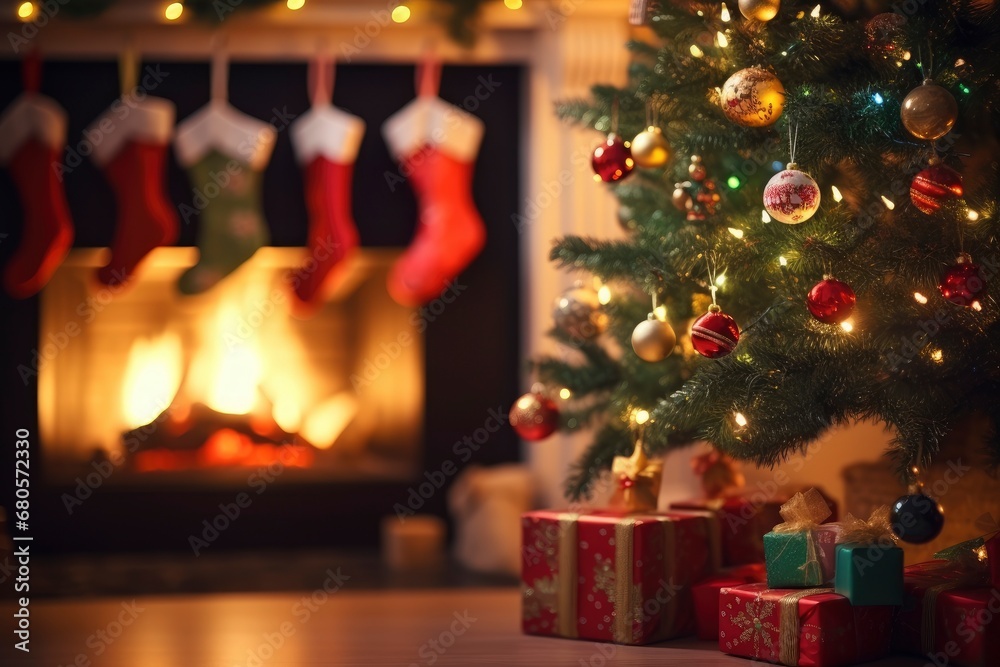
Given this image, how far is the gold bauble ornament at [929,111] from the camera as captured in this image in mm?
1659

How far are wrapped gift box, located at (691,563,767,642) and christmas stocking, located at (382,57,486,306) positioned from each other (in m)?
1.64

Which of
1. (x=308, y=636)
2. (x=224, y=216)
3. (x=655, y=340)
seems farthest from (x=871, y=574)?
(x=224, y=216)

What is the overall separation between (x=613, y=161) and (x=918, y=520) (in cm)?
85

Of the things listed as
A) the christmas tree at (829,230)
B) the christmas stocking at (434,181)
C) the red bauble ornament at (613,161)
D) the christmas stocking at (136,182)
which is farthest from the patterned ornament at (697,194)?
the christmas stocking at (136,182)

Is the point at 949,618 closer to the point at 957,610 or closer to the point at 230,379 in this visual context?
the point at 957,610

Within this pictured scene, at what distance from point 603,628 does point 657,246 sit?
2.38 ft

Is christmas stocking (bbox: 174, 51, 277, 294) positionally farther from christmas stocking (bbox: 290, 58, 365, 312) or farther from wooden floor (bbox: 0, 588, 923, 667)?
wooden floor (bbox: 0, 588, 923, 667)

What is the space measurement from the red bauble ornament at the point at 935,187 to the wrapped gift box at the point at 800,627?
67 cm

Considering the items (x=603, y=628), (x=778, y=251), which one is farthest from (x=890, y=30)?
(x=603, y=628)

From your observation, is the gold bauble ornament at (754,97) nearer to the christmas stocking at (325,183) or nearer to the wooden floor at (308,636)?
the wooden floor at (308,636)

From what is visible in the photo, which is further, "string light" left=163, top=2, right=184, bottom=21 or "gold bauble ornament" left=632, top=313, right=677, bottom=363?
"string light" left=163, top=2, right=184, bottom=21

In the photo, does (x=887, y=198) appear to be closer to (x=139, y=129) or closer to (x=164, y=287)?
(x=139, y=129)

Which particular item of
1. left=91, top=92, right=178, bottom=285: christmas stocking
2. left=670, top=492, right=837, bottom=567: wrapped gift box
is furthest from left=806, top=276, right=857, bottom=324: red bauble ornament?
left=91, top=92, right=178, bottom=285: christmas stocking

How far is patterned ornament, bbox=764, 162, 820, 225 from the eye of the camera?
1727 mm
